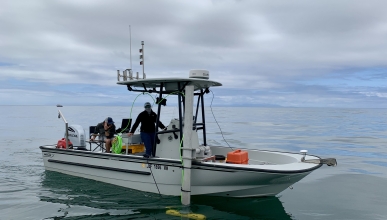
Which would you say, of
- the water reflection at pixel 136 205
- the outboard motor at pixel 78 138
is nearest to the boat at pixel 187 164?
the water reflection at pixel 136 205

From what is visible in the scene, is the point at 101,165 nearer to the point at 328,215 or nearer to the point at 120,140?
the point at 120,140

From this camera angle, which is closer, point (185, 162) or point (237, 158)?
point (185, 162)

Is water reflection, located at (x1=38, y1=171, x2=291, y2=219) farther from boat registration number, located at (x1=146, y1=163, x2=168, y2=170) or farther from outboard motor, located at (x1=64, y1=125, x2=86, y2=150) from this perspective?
outboard motor, located at (x1=64, y1=125, x2=86, y2=150)

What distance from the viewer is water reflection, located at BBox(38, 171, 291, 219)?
731 cm

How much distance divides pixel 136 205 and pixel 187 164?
1675 mm

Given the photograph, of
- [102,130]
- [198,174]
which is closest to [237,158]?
[198,174]

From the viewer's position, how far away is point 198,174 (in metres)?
7.48

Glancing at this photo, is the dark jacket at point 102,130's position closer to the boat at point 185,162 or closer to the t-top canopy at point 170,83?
the boat at point 185,162

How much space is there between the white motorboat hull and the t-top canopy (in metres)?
1.86

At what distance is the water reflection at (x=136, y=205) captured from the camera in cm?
731

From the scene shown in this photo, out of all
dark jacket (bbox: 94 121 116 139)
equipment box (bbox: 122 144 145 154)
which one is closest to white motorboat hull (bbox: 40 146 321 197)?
equipment box (bbox: 122 144 145 154)

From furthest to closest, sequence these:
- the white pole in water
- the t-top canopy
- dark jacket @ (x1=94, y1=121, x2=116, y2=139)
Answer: dark jacket @ (x1=94, y1=121, x2=116, y2=139), the t-top canopy, the white pole in water

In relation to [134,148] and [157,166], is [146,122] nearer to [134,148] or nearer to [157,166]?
[134,148]

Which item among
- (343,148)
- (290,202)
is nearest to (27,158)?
(290,202)
